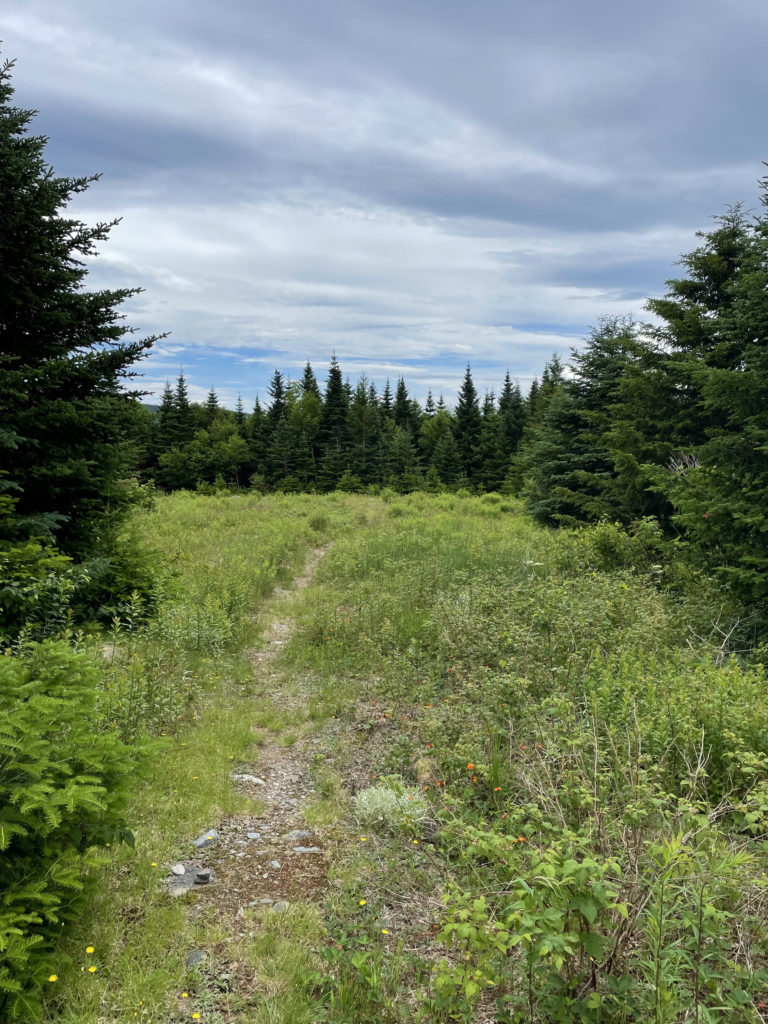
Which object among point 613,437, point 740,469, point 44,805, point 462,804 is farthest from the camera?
point 613,437

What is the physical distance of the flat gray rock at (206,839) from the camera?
417 centimetres

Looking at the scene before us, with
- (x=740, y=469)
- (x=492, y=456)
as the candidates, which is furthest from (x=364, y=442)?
(x=740, y=469)

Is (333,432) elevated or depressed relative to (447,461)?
elevated

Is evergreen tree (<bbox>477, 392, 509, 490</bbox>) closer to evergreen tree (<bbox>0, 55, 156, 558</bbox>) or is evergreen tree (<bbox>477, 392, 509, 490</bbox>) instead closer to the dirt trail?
evergreen tree (<bbox>0, 55, 156, 558</bbox>)

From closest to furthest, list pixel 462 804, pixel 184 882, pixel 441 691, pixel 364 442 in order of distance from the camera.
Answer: pixel 184 882, pixel 462 804, pixel 441 691, pixel 364 442

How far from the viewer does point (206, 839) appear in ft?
13.8

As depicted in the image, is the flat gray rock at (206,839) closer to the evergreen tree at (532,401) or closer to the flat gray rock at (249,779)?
the flat gray rock at (249,779)

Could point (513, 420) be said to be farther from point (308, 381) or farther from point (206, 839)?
point (206, 839)

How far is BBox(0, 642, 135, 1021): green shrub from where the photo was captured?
99.7 inches

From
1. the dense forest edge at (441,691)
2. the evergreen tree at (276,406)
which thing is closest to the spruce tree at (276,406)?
the evergreen tree at (276,406)

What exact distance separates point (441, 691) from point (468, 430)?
142ft

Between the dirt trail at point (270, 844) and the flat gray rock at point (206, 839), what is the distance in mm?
41

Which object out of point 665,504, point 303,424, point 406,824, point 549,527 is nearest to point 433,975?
point 406,824

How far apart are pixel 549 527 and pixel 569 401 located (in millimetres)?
5036
